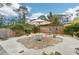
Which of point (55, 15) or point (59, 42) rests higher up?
point (55, 15)

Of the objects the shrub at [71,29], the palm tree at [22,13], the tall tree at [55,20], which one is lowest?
the shrub at [71,29]

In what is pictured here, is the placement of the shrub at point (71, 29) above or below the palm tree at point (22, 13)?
below

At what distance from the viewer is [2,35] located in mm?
1612

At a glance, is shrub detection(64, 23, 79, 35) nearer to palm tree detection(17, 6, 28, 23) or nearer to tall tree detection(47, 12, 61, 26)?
tall tree detection(47, 12, 61, 26)

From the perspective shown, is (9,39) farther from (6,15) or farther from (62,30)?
(62,30)

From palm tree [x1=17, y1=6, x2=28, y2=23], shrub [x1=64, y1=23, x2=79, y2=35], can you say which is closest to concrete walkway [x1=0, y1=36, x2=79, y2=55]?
shrub [x1=64, y1=23, x2=79, y2=35]

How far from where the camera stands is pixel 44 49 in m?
1.57

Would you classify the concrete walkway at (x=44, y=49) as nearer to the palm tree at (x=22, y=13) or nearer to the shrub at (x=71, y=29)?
Answer: the shrub at (x=71, y=29)

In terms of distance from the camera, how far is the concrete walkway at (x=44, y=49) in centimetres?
157

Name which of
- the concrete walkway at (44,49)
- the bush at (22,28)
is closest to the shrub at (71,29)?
the concrete walkway at (44,49)

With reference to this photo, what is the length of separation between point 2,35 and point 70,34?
1.78 ft

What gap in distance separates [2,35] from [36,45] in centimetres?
28
